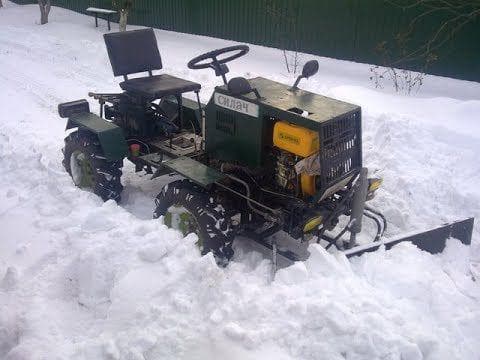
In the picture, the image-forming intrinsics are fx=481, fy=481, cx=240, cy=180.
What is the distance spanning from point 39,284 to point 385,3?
29.6ft

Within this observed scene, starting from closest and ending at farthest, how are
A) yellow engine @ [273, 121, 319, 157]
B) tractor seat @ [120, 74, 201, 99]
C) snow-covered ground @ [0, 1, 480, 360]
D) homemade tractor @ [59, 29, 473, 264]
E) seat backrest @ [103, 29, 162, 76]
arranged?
snow-covered ground @ [0, 1, 480, 360], yellow engine @ [273, 121, 319, 157], homemade tractor @ [59, 29, 473, 264], tractor seat @ [120, 74, 201, 99], seat backrest @ [103, 29, 162, 76]

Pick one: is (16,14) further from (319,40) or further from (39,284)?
(39,284)

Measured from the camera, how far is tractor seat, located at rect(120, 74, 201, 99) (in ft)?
16.6

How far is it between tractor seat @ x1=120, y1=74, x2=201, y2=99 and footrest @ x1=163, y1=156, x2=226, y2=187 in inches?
38.2

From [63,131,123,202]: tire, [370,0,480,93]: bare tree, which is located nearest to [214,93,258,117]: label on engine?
[63,131,123,202]: tire

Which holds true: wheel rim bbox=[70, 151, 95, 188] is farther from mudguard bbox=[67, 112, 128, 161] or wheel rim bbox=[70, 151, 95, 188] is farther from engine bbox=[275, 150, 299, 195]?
engine bbox=[275, 150, 299, 195]

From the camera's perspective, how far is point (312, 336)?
8.93 feet

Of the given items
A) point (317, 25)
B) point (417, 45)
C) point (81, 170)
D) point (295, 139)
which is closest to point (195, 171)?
point (295, 139)

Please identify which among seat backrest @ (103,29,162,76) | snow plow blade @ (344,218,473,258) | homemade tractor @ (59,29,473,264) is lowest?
snow plow blade @ (344,218,473,258)

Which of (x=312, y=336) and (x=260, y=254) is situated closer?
(x=312, y=336)

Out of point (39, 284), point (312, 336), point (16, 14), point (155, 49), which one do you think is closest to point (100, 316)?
point (39, 284)

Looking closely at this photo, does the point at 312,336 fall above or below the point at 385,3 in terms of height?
below

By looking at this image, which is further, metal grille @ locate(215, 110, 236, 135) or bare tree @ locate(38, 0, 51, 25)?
bare tree @ locate(38, 0, 51, 25)

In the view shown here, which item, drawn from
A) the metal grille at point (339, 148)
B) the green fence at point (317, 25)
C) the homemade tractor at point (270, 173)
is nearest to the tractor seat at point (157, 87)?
the homemade tractor at point (270, 173)
